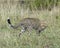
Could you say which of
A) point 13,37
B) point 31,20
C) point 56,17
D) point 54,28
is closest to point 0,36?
point 13,37

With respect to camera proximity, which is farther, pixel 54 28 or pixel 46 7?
pixel 46 7

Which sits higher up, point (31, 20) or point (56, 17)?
point (31, 20)

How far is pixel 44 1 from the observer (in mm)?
10438

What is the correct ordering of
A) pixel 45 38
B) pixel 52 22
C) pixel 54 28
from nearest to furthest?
pixel 45 38, pixel 54 28, pixel 52 22

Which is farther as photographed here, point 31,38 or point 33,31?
point 33,31

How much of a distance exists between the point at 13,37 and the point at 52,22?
2.27 m

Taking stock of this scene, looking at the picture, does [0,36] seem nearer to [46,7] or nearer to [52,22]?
[52,22]

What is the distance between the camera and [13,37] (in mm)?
6230

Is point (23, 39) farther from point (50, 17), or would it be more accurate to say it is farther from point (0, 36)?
point (50, 17)

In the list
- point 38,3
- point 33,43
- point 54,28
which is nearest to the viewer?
point 33,43

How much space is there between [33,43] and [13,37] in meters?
0.55

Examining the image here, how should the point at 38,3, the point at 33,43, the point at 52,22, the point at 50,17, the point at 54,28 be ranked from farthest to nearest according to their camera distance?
the point at 38,3 → the point at 50,17 → the point at 52,22 → the point at 54,28 → the point at 33,43

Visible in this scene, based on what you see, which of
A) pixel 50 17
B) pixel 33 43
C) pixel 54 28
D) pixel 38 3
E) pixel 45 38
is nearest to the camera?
pixel 33 43

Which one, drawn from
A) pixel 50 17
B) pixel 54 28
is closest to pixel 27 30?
pixel 54 28
